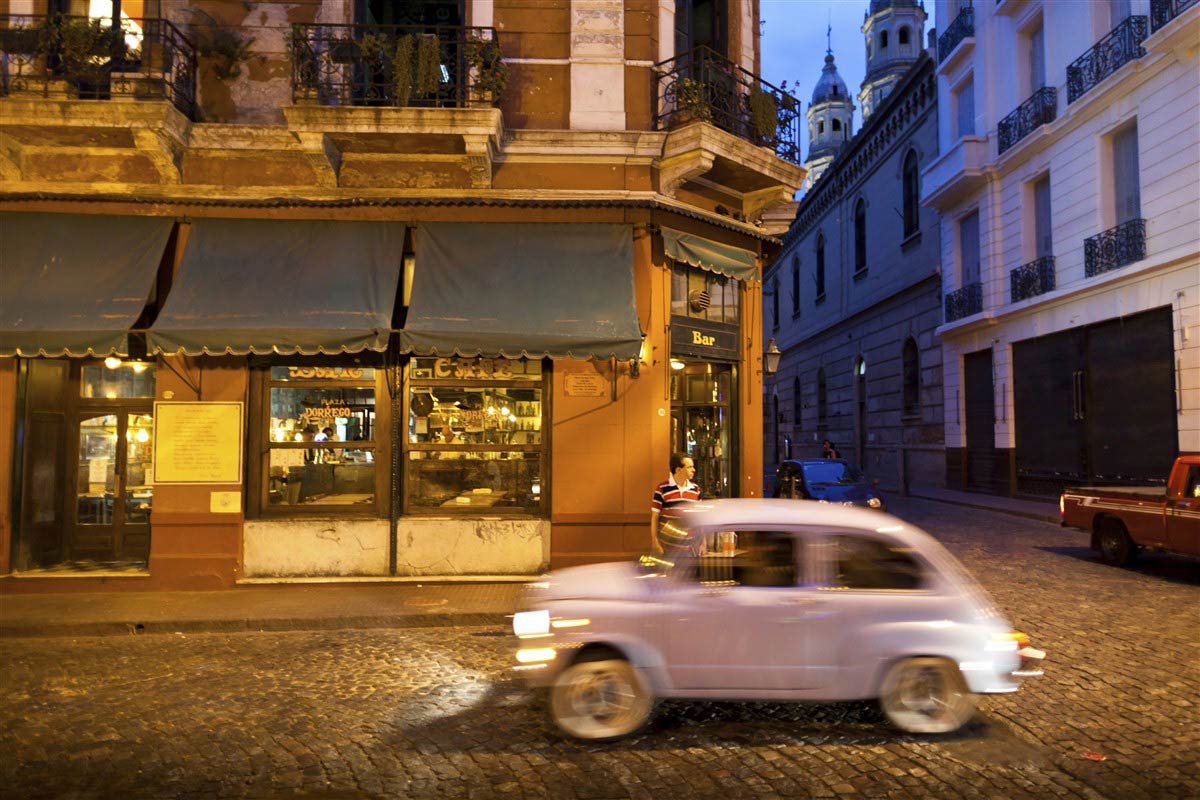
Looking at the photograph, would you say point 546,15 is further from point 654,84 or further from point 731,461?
point 731,461

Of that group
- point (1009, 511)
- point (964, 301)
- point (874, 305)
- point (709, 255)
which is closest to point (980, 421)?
point (964, 301)

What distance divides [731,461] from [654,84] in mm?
5636

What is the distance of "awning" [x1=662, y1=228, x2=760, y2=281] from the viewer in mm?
10734

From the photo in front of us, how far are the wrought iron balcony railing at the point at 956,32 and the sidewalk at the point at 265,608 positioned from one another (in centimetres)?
2552

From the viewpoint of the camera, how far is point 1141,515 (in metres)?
11.8

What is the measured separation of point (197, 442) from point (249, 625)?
306cm

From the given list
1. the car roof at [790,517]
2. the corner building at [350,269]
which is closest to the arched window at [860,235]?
the corner building at [350,269]

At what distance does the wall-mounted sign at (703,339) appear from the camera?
1109 cm

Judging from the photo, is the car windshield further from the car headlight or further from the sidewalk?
the car headlight

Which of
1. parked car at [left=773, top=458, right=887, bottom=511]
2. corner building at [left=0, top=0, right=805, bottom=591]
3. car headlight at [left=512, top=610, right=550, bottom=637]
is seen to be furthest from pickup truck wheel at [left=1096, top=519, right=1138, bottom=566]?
car headlight at [left=512, top=610, right=550, bottom=637]

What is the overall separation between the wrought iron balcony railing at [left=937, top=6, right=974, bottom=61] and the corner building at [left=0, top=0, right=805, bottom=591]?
1965 centimetres

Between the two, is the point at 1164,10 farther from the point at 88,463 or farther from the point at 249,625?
the point at 88,463

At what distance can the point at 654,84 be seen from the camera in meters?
11.1

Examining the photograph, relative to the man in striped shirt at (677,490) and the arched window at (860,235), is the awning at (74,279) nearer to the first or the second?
the man in striped shirt at (677,490)
